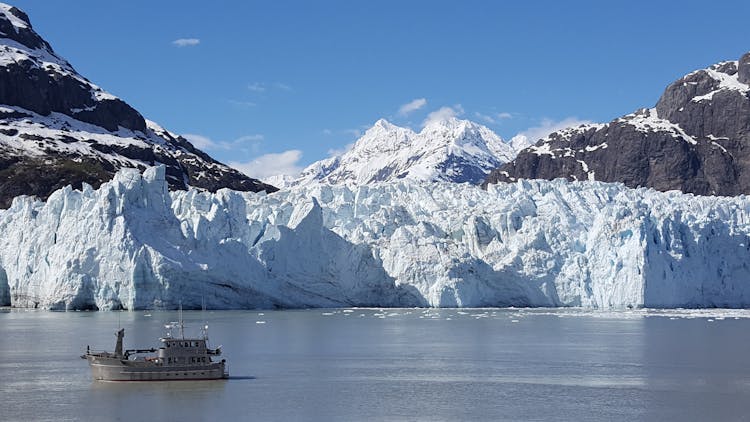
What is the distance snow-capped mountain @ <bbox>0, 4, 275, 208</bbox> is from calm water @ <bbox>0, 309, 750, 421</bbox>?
49.5 meters

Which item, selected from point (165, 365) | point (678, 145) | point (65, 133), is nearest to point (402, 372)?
point (165, 365)

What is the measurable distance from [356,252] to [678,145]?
83995mm

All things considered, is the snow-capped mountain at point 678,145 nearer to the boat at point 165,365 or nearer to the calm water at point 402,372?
the calm water at point 402,372

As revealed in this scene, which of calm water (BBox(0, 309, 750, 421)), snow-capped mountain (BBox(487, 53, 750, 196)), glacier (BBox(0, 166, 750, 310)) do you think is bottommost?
calm water (BBox(0, 309, 750, 421))

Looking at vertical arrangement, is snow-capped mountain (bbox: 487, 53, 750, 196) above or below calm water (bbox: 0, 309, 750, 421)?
above

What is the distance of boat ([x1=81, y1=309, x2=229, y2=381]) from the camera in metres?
27.8

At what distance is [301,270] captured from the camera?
198 feet

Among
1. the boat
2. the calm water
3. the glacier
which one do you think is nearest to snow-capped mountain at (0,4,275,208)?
the glacier

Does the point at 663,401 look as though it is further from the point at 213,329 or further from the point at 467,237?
the point at 467,237

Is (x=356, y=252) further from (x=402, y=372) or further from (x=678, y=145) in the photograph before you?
(x=678, y=145)

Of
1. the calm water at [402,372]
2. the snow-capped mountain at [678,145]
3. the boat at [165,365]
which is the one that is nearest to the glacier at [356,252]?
the calm water at [402,372]

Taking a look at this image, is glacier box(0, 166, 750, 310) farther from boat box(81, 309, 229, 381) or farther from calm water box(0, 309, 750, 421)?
boat box(81, 309, 229, 381)

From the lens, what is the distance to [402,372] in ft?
99.8

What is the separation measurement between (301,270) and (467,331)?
1733cm
